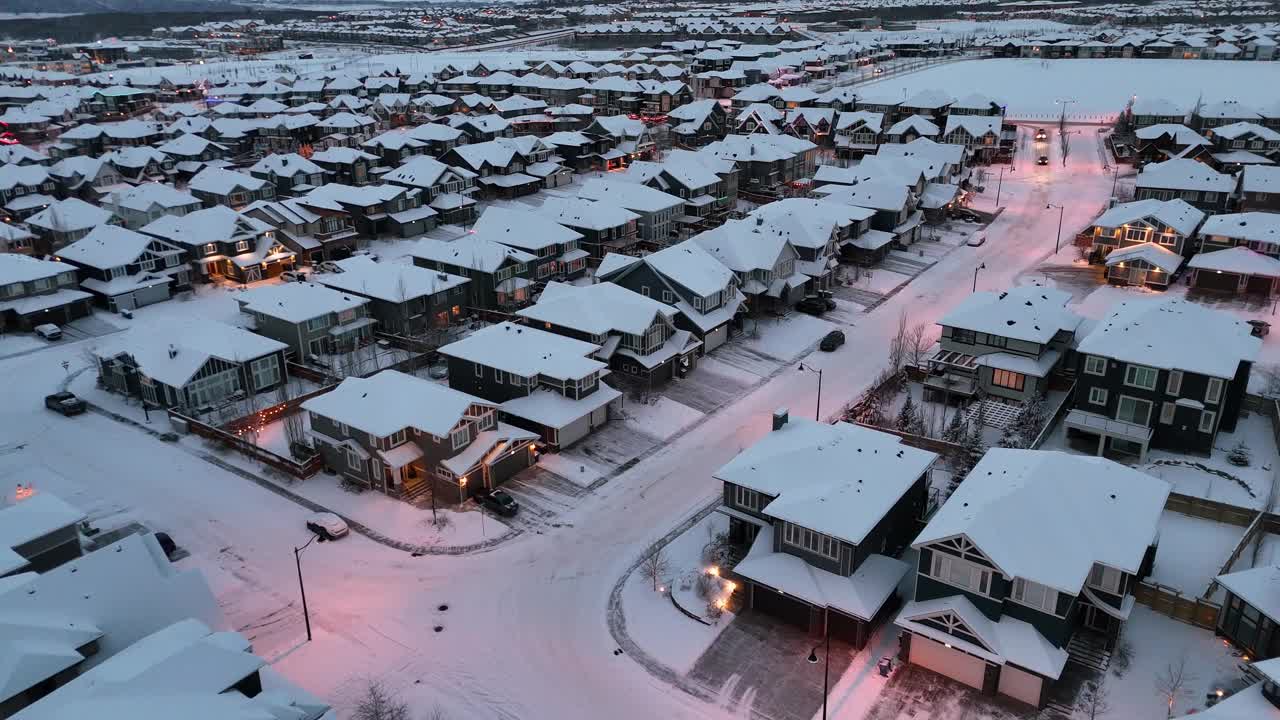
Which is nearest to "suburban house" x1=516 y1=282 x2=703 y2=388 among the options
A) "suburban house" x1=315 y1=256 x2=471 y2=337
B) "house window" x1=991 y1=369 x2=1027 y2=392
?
"suburban house" x1=315 y1=256 x2=471 y2=337

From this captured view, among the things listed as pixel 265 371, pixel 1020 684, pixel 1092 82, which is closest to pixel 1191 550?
pixel 1020 684

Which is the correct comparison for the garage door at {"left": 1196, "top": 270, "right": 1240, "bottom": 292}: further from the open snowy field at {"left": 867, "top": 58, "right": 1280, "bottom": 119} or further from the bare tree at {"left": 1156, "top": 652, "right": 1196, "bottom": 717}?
the open snowy field at {"left": 867, "top": 58, "right": 1280, "bottom": 119}

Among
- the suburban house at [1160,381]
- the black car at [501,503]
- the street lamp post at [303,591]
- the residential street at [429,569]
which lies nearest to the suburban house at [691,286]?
the residential street at [429,569]

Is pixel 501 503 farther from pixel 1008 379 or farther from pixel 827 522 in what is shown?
pixel 1008 379

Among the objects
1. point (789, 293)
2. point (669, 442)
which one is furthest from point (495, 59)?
point (669, 442)

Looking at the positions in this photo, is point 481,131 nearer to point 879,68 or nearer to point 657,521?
point 657,521

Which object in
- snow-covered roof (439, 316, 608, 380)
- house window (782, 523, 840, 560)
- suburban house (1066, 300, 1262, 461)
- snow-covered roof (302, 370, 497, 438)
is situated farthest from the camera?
snow-covered roof (439, 316, 608, 380)
